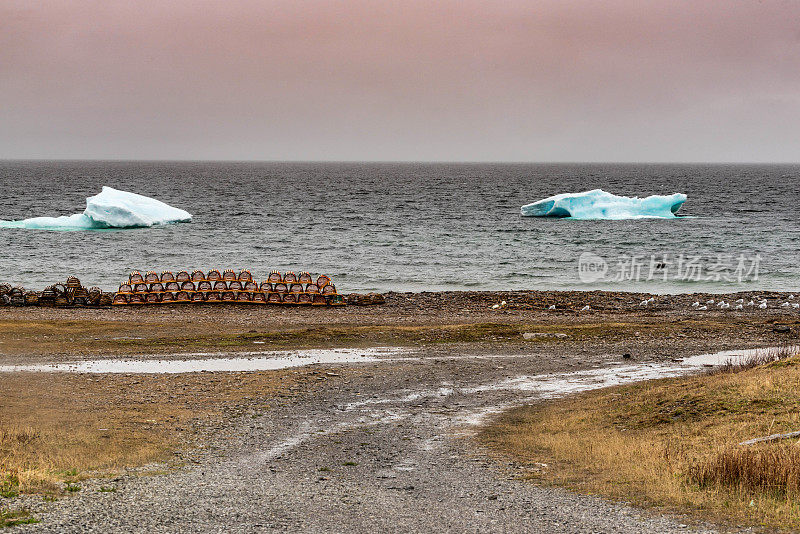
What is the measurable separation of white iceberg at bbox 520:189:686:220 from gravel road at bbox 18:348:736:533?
63.4m

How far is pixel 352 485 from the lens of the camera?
12008 millimetres

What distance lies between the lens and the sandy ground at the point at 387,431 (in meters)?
10.2

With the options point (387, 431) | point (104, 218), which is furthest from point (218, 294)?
point (104, 218)

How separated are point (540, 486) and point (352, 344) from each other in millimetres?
13861

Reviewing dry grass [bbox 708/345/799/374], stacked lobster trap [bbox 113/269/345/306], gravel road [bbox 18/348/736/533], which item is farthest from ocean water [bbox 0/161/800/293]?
gravel road [bbox 18/348/736/533]

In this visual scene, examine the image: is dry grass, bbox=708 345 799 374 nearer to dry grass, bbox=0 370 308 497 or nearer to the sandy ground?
the sandy ground

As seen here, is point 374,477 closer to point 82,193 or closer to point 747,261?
point 747,261

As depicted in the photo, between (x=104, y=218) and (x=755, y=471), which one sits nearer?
(x=755, y=471)

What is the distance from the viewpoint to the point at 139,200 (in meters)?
71.4

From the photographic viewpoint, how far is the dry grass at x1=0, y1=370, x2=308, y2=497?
40.7 ft

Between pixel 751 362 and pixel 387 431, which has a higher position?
pixel 751 362

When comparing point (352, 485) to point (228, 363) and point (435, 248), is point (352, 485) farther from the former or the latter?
point (435, 248)

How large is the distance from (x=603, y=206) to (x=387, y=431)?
68.6 meters

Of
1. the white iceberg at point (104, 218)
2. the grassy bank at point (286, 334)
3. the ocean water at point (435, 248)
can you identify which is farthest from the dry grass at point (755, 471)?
the white iceberg at point (104, 218)
